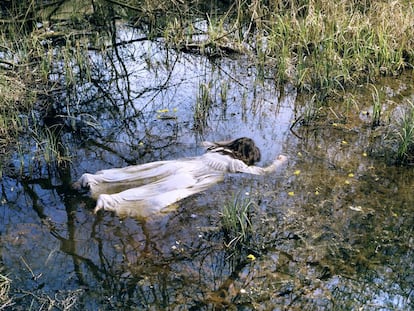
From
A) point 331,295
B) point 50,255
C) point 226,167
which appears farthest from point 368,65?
point 50,255

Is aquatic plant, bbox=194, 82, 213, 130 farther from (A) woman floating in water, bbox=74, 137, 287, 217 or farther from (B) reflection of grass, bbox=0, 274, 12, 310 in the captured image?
(B) reflection of grass, bbox=0, 274, 12, 310

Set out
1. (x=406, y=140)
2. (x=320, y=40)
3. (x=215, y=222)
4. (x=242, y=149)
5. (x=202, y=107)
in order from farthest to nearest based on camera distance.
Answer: (x=320, y=40)
(x=202, y=107)
(x=242, y=149)
(x=406, y=140)
(x=215, y=222)

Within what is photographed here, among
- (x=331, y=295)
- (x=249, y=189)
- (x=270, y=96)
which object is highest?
(x=270, y=96)

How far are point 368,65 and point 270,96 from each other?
4.89ft

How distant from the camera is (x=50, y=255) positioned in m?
3.38

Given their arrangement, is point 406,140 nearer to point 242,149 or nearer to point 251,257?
point 242,149

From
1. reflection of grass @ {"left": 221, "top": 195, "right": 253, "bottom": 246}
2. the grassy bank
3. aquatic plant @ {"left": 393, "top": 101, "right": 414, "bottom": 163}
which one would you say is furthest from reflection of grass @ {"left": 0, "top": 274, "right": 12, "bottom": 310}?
the grassy bank

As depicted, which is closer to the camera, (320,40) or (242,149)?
(242,149)

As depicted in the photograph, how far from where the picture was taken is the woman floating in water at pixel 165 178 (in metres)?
3.89

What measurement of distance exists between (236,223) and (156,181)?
986mm

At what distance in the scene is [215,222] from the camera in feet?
12.3

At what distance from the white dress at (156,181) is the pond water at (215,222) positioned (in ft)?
0.36

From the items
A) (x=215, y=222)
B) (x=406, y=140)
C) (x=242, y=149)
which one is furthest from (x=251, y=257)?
(x=406, y=140)

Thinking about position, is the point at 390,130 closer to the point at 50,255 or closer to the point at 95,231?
the point at 95,231
